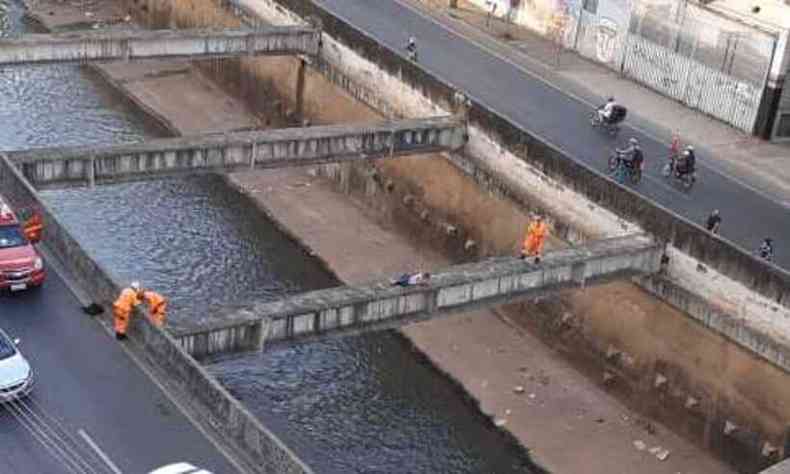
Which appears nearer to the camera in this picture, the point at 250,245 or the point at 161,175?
the point at 161,175

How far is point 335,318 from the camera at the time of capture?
106 ft

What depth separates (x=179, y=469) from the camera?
25.9 metres

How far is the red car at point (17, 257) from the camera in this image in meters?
31.9

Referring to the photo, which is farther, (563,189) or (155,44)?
(155,44)

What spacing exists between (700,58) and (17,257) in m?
31.8

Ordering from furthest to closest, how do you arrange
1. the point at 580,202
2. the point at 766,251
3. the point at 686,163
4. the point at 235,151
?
the point at 686,163
the point at 580,202
the point at 235,151
the point at 766,251

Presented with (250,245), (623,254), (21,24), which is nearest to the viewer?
(623,254)

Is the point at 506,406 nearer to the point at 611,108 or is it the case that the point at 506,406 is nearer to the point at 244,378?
the point at 244,378


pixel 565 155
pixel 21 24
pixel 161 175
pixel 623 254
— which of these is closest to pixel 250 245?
pixel 161 175

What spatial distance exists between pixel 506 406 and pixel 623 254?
582 cm

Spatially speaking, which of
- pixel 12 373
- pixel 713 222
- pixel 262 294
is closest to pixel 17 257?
pixel 12 373

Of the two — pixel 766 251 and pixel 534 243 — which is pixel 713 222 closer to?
pixel 766 251

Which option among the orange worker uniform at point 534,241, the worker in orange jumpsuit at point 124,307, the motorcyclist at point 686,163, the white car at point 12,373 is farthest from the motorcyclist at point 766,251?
the white car at point 12,373

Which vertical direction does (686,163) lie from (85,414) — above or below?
above
